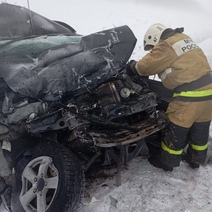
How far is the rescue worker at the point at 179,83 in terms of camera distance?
3.33 m

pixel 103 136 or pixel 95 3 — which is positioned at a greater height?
pixel 103 136

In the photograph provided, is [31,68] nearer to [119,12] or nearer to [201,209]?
[201,209]

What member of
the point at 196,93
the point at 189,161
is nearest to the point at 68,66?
the point at 196,93

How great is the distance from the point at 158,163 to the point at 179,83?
0.99m

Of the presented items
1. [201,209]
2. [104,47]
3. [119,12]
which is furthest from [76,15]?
[201,209]

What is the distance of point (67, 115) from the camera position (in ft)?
9.75

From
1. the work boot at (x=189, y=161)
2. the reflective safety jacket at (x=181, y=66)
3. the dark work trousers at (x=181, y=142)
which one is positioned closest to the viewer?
the reflective safety jacket at (x=181, y=66)

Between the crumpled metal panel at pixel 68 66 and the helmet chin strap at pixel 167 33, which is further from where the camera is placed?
the helmet chin strap at pixel 167 33

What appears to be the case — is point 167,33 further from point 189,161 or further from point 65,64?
point 189,161

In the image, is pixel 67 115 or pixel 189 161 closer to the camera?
pixel 67 115

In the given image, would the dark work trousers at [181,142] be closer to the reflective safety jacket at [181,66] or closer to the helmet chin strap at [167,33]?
the reflective safety jacket at [181,66]

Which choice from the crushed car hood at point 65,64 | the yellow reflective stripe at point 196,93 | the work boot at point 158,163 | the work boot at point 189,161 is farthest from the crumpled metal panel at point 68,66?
the work boot at point 189,161

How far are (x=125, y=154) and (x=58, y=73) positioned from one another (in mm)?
1065

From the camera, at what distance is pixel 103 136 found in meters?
2.95
